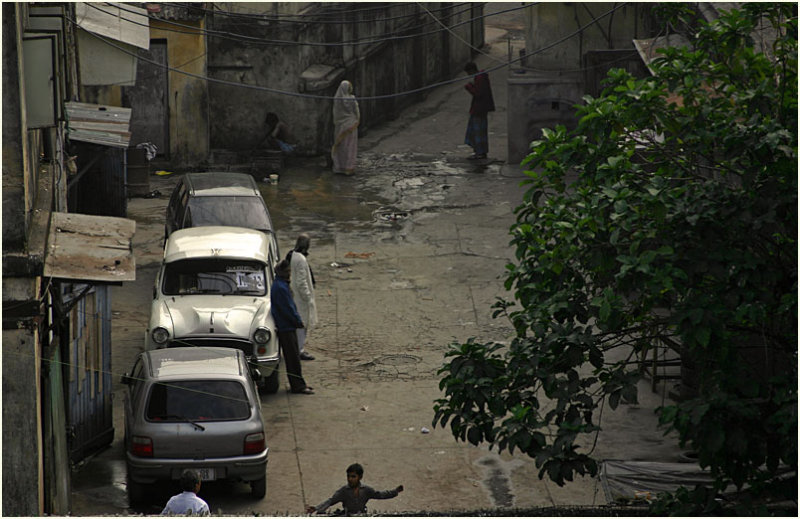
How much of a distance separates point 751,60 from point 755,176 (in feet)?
3.66

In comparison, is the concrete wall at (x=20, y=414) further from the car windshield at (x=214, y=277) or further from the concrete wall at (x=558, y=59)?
the concrete wall at (x=558, y=59)

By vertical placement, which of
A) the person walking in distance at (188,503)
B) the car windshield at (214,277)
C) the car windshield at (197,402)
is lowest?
the person walking in distance at (188,503)

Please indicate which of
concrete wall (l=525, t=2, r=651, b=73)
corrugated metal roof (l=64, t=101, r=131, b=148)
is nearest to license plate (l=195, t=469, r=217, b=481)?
corrugated metal roof (l=64, t=101, r=131, b=148)

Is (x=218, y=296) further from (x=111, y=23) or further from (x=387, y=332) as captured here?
(x=111, y=23)

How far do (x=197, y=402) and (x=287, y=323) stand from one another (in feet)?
8.83

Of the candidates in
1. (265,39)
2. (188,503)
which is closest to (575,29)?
(265,39)

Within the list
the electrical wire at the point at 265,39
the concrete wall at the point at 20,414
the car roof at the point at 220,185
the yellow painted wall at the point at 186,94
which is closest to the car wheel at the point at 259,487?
the concrete wall at the point at 20,414

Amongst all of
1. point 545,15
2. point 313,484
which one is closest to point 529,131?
point 545,15

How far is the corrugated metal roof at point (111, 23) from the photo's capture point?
1409 centimetres

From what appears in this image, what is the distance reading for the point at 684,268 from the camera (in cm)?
667

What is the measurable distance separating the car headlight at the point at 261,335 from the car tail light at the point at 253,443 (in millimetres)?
2667

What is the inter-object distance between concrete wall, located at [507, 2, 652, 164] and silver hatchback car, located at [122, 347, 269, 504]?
12991 mm

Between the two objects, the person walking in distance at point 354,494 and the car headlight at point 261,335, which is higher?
the car headlight at point 261,335

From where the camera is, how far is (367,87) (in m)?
25.7
